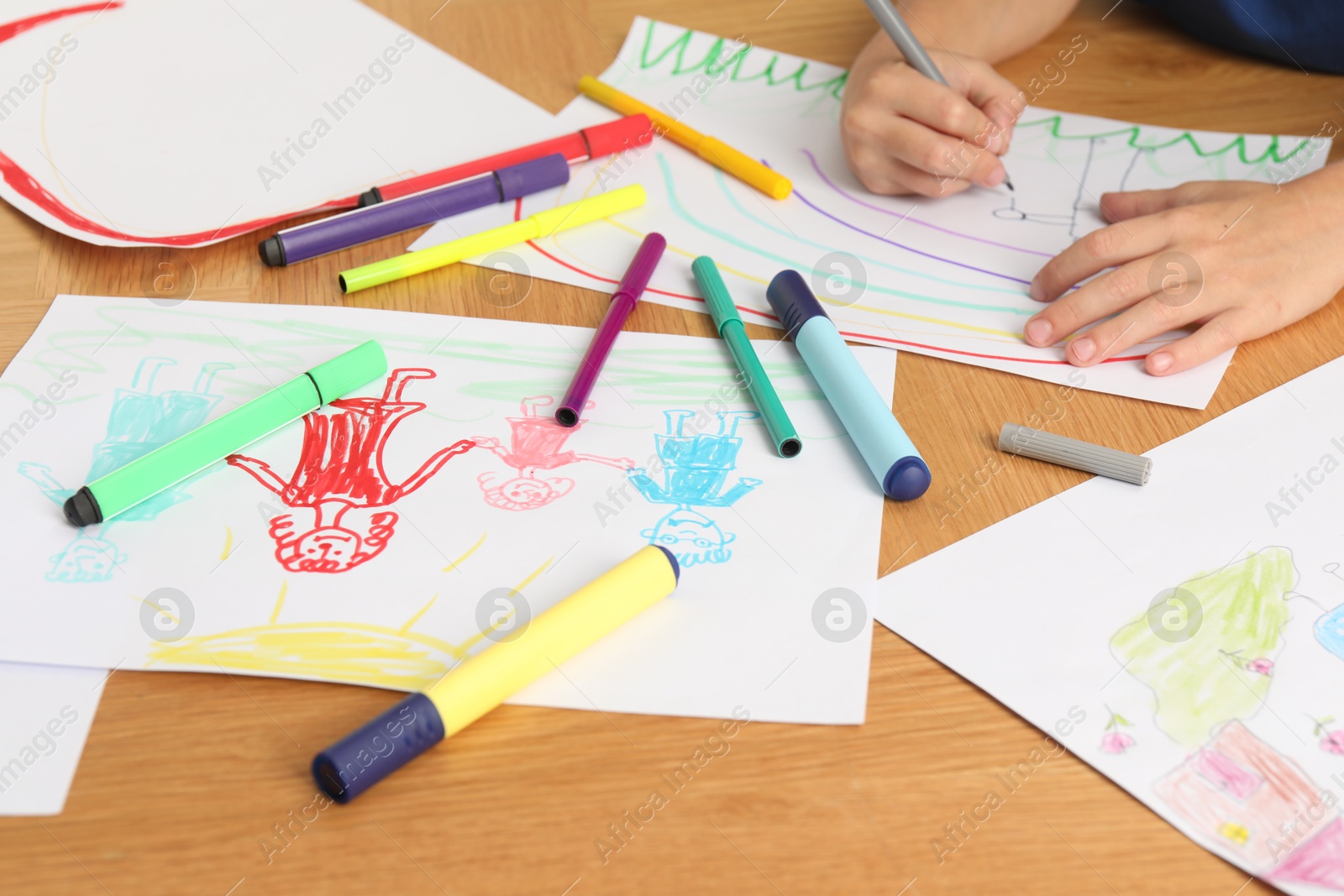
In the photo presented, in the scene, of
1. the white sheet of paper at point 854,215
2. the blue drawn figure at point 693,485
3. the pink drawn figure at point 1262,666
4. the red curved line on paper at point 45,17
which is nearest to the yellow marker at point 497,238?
the white sheet of paper at point 854,215

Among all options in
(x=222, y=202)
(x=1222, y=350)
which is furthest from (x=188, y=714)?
(x=1222, y=350)

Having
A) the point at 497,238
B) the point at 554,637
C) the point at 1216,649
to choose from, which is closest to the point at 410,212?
the point at 497,238

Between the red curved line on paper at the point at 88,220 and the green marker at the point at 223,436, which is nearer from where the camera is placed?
the green marker at the point at 223,436

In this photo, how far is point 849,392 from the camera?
66 cm

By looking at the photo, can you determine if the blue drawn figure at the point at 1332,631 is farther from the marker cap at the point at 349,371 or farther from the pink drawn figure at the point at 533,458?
the marker cap at the point at 349,371

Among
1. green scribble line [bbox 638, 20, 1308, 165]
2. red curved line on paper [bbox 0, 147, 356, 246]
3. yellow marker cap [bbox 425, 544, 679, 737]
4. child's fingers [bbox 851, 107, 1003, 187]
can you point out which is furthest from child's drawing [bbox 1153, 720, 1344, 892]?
red curved line on paper [bbox 0, 147, 356, 246]

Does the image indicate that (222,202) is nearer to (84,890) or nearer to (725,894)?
(84,890)

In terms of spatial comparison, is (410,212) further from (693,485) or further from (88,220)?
(693,485)

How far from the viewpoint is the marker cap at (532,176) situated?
832mm

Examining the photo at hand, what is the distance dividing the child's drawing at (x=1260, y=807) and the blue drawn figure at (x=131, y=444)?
1.84 feet

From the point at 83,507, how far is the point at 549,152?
18.3 inches

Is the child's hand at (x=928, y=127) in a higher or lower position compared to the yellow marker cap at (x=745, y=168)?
higher

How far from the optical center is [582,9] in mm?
1059

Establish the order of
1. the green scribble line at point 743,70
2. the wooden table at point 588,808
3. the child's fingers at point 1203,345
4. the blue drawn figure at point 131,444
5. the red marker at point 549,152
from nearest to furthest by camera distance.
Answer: the wooden table at point 588,808 < the blue drawn figure at point 131,444 < the child's fingers at point 1203,345 < the red marker at point 549,152 < the green scribble line at point 743,70
